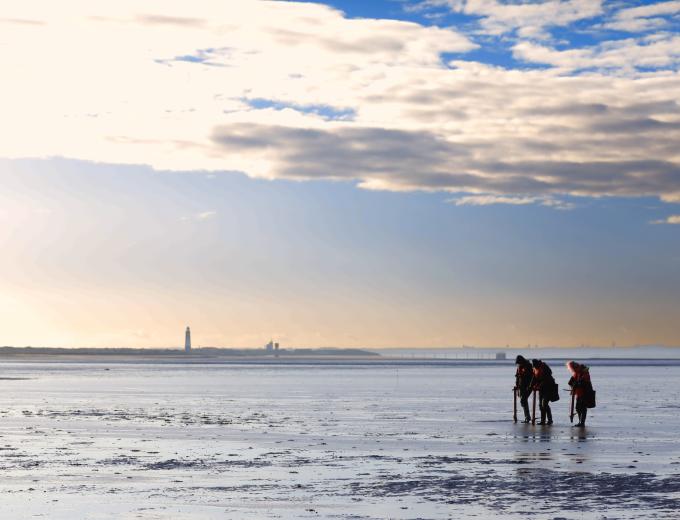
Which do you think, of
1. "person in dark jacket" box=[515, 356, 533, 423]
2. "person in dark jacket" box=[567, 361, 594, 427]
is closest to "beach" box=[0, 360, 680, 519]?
"person in dark jacket" box=[567, 361, 594, 427]

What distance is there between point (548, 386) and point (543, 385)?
155 mm

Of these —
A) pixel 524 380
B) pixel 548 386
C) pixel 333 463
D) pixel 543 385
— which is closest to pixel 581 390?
pixel 548 386

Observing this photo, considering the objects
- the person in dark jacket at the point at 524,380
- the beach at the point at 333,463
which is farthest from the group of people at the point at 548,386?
the beach at the point at 333,463

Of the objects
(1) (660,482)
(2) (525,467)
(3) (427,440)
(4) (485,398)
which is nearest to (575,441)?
(3) (427,440)

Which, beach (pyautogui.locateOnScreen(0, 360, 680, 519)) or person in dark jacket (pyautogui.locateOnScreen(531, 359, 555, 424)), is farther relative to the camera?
person in dark jacket (pyautogui.locateOnScreen(531, 359, 555, 424))

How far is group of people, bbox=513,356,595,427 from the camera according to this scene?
3306cm

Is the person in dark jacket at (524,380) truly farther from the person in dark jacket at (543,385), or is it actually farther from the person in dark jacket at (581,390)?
the person in dark jacket at (581,390)

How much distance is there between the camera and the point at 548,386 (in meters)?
33.8

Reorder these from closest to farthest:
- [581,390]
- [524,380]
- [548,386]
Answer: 1. [581,390]
2. [548,386]
3. [524,380]

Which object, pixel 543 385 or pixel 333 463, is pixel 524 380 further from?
pixel 333 463

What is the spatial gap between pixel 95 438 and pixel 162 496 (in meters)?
10.9

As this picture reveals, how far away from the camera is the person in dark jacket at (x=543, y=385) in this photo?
111 feet

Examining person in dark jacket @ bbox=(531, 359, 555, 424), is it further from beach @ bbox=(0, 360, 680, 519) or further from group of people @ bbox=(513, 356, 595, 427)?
Answer: beach @ bbox=(0, 360, 680, 519)

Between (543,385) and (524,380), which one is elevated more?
(524,380)
